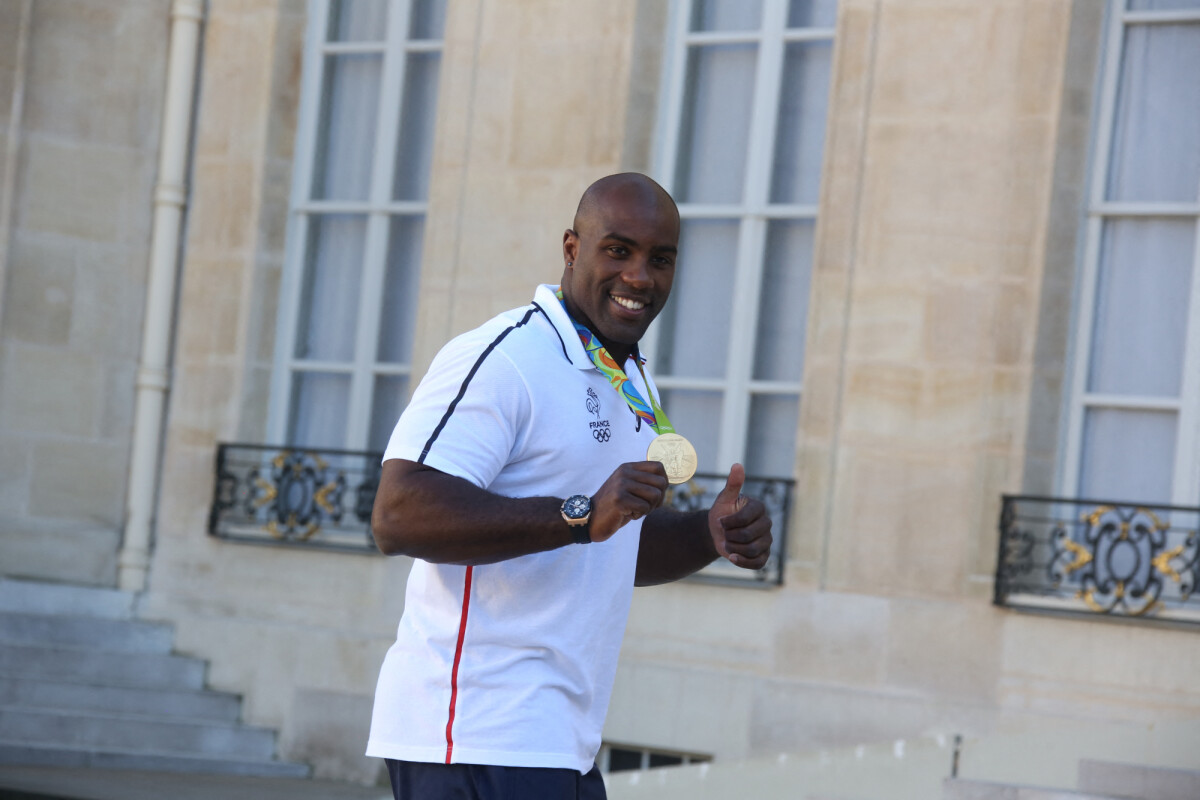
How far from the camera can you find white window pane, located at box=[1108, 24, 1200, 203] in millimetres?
8219

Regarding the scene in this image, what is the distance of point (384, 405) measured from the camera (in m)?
10.2

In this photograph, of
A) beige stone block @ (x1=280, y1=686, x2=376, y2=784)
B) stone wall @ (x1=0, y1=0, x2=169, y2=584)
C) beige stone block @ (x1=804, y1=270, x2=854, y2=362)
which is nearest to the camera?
beige stone block @ (x1=804, y1=270, x2=854, y2=362)

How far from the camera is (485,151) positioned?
9.53 m

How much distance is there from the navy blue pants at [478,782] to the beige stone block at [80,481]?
826 centimetres

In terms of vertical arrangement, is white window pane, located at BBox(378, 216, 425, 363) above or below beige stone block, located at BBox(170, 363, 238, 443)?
above

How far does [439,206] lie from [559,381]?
7.10 meters

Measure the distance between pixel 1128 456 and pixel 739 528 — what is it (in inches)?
234

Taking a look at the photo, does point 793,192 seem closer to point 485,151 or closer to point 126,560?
point 485,151

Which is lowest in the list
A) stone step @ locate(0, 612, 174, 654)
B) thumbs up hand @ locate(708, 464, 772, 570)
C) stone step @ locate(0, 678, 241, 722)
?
stone step @ locate(0, 678, 241, 722)

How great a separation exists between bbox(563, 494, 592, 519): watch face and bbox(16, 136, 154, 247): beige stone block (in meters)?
8.57

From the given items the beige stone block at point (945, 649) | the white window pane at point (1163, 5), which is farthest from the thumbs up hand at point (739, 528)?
the white window pane at point (1163, 5)

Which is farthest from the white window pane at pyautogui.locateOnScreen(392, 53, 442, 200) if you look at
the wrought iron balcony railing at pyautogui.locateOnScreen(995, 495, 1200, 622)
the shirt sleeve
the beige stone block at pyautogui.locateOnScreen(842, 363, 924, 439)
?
the shirt sleeve

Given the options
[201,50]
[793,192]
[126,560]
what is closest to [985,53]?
[793,192]

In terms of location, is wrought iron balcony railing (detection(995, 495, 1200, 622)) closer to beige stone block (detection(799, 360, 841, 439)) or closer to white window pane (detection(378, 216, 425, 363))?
beige stone block (detection(799, 360, 841, 439))
